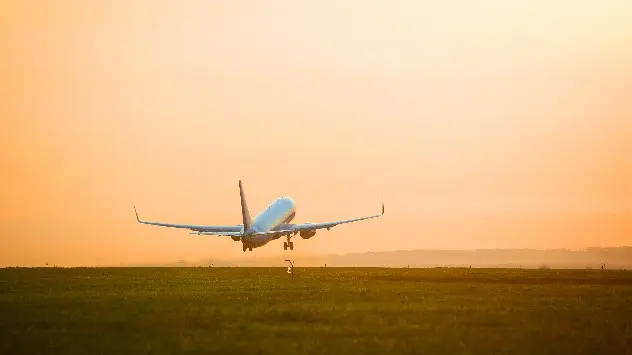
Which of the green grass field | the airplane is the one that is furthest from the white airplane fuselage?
the green grass field

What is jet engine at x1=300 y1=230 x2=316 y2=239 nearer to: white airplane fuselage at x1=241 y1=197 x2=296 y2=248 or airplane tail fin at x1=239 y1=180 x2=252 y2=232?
white airplane fuselage at x1=241 y1=197 x2=296 y2=248

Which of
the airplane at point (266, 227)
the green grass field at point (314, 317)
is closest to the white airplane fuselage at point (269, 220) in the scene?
the airplane at point (266, 227)

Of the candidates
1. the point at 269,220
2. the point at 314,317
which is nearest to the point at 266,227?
the point at 269,220

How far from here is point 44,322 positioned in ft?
180

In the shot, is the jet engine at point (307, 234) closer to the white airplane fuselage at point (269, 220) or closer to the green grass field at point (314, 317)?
the white airplane fuselage at point (269, 220)

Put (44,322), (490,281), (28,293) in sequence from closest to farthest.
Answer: (44,322), (28,293), (490,281)

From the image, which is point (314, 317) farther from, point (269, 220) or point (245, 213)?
point (269, 220)

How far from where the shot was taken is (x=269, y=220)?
136 meters

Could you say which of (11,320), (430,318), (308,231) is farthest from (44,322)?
(308,231)

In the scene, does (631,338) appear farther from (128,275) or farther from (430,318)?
(128,275)

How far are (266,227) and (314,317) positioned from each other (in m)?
74.7

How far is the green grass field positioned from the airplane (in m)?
26.1

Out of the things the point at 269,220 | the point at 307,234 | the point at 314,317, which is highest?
the point at 269,220

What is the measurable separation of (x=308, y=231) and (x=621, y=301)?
6791 centimetres
